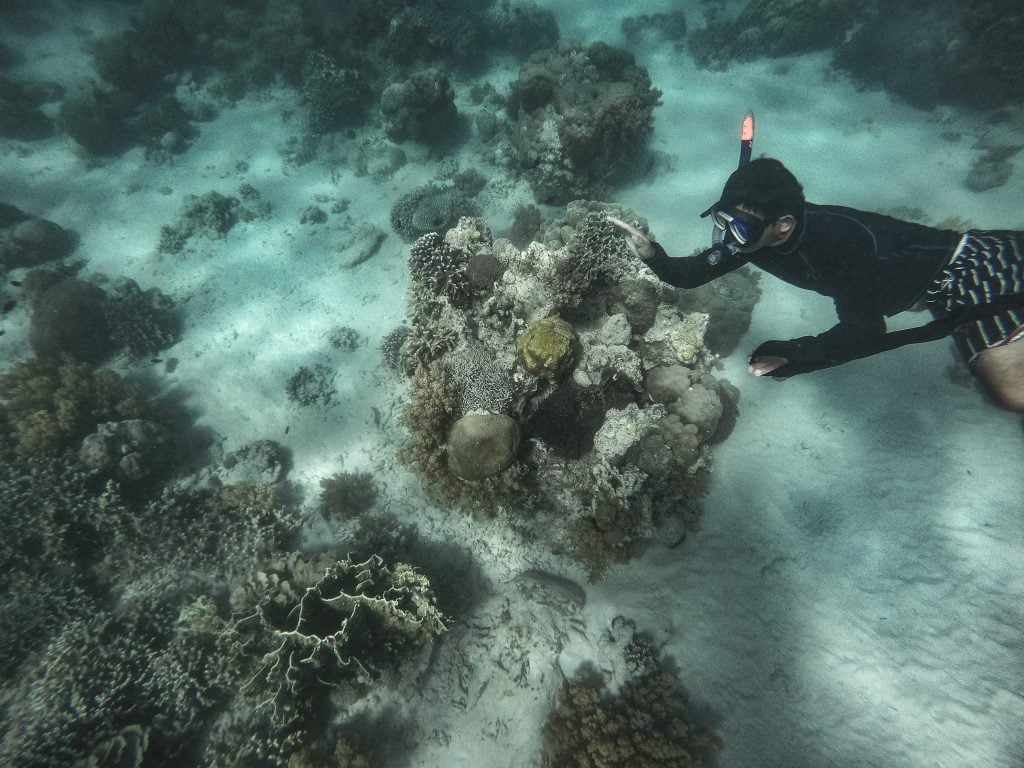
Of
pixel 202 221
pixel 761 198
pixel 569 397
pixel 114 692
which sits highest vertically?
pixel 761 198

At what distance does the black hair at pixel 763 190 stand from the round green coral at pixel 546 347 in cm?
201

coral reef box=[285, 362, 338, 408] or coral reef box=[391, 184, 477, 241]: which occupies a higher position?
coral reef box=[391, 184, 477, 241]

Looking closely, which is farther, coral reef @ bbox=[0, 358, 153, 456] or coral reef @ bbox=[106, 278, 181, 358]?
coral reef @ bbox=[106, 278, 181, 358]

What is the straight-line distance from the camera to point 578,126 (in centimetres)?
884

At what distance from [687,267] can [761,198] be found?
3.35 feet

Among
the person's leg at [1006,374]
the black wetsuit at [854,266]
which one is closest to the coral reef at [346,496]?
the black wetsuit at [854,266]

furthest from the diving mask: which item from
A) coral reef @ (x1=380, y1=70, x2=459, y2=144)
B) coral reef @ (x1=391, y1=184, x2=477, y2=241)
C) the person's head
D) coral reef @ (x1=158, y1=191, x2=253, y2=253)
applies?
coral reef @ (x1=158, y1=191, x2=253, y2=253)

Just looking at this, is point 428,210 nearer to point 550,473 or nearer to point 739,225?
point 550,473

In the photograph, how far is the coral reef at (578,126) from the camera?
903cm

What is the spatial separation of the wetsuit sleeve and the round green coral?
118cm

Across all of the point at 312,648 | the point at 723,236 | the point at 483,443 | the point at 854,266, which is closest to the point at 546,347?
the point at 483,443

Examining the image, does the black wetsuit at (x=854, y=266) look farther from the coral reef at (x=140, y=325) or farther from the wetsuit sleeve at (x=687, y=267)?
the coral reef at (x=140, y=325)

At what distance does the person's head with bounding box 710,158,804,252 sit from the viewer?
11.5 feet

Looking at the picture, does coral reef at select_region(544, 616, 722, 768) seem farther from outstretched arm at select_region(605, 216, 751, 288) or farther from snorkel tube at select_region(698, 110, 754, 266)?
snorkel tube at select_region(698, 110, 754, 266)
